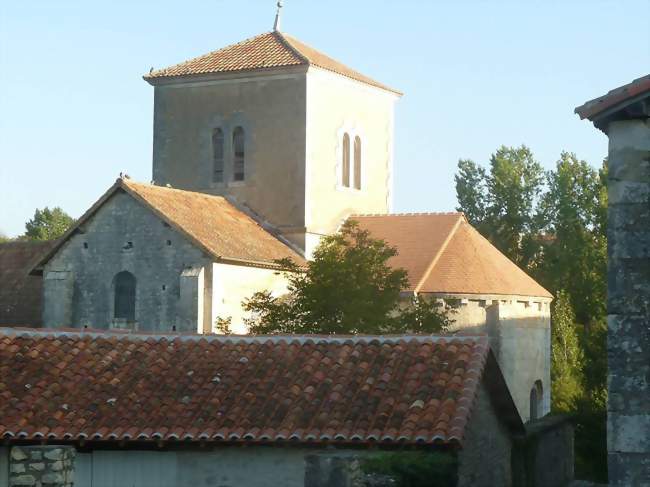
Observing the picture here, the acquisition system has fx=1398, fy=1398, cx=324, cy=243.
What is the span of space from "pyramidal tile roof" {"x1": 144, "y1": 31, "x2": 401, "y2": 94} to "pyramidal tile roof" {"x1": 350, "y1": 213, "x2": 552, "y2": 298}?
4.79 meters

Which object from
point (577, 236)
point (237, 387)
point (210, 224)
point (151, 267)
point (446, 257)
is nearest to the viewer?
point (237, 387)

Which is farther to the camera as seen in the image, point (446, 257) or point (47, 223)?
point (47, 223)

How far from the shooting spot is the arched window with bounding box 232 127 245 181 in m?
40.8

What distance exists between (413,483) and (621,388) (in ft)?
12.6

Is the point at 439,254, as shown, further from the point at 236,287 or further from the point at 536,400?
the point at 236,287

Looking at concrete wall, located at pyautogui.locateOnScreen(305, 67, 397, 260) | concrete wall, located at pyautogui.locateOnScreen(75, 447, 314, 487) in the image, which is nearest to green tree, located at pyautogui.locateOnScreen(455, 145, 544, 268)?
concrete wall, located at pyautogui.locateOnScreen(305, 67, 397, 260)

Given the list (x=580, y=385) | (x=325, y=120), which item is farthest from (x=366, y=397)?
(x=580, y=385)

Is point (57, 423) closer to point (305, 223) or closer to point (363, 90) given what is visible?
point (305, 223)

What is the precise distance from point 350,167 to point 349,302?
10.1 meters

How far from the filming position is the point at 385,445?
1731 cm

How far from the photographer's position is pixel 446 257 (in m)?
37.8

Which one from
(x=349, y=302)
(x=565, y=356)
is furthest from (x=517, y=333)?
(x=565, y=356)

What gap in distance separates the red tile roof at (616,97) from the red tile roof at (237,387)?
5.55m

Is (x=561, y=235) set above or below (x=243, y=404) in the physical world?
above
